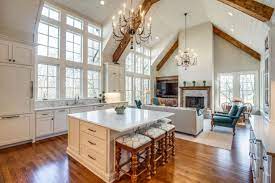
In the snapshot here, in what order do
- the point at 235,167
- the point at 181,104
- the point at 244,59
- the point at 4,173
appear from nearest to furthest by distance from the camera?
the point at 4,173, the point at 235,167, the point at 244,59, the point at 181,104

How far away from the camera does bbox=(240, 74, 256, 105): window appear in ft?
23.3

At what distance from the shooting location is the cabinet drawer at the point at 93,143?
2.36 m

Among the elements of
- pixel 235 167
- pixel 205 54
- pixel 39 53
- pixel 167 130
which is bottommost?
pixel 235 167

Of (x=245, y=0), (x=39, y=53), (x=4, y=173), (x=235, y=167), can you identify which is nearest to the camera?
(x=4, y=173)

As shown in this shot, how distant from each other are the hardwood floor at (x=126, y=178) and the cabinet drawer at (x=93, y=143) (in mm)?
418

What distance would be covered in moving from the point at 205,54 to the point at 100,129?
7.29 m

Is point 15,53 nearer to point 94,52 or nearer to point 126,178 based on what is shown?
point 94,52

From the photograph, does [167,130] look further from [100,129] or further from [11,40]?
[11,40]

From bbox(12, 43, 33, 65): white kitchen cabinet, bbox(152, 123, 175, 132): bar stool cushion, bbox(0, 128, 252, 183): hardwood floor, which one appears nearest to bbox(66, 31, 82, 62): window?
bbox(12, 43, 33, 65): white kitchen cabinet

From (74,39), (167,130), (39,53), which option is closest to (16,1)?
(39,53)

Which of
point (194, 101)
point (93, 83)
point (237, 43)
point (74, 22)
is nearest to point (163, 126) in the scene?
point (93, 83)

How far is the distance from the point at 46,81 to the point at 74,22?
2506 mm

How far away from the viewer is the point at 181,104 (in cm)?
857

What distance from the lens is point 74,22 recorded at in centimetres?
559
